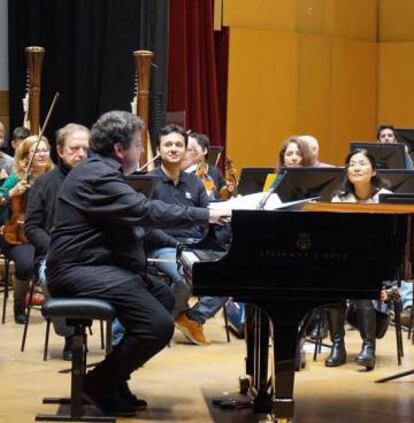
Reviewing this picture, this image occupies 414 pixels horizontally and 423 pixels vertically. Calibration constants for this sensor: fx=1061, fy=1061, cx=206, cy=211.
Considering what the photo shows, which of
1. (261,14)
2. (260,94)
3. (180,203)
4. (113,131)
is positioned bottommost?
(180,203)

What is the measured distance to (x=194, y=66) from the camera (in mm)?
10109

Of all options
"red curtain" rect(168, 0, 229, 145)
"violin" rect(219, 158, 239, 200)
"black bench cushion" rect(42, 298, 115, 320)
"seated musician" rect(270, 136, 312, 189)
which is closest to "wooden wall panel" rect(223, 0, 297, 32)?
"red curtain" rect(168, 0, 229, 145)

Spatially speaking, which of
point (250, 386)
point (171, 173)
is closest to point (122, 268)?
point (250, 386)

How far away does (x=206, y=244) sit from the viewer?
14.6 feet

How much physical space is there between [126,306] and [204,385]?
3.05ft

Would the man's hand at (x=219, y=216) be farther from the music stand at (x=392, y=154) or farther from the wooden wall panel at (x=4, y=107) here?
Result: the wooden wall panel at (x=4, y=107)

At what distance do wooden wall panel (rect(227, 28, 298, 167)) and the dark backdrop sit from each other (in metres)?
1.48

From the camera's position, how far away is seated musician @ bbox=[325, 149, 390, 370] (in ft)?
17.7

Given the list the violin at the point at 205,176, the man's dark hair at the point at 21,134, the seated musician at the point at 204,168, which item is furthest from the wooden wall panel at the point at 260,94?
the man's dark hair at the point at 21,134

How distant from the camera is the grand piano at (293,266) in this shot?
378cm

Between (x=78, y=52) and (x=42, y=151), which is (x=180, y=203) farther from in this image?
(x=78, y=52)

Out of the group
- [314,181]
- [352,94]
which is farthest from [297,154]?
[352,94]

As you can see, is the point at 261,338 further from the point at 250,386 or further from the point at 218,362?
the point at 218,362

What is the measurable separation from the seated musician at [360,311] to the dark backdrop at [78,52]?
11.9ft
